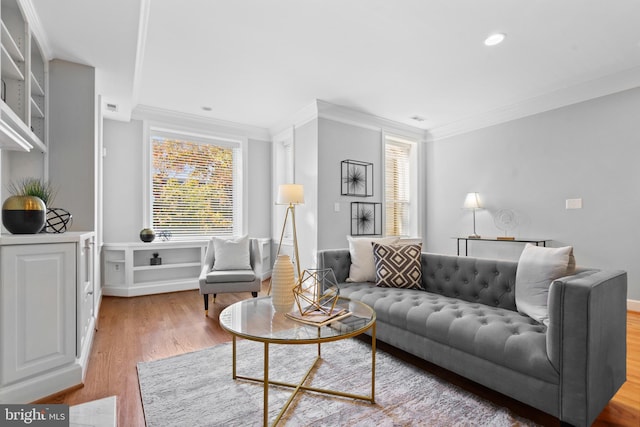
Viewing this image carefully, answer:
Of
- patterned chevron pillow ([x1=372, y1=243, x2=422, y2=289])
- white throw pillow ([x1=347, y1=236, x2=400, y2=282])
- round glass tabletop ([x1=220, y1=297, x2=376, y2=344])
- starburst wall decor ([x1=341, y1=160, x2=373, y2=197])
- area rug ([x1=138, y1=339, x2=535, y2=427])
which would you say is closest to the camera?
round glass tabletop ([x1=220, y1=297, x2=376, y2=344])

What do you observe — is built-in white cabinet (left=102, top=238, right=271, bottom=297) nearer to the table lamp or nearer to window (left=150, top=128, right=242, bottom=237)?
window (left=150, top=128, right=242, bottom=237)

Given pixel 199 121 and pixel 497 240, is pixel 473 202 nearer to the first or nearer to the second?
pixel 497 240

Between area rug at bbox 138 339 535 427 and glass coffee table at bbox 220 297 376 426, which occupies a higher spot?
glass coffee table at bbox 220 297 376 426

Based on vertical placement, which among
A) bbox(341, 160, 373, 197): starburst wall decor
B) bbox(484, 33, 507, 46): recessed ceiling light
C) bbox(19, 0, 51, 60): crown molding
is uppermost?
bbox(484, 33, 507, 46): recessed ceiling light

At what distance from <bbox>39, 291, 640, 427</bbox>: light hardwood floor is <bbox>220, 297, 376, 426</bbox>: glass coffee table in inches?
25.4

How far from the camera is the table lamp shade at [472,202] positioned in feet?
15.4

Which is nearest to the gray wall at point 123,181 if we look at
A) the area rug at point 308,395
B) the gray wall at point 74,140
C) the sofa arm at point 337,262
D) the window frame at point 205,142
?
the window frame at point 205,142

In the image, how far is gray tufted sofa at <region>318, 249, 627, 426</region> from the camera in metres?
1.42

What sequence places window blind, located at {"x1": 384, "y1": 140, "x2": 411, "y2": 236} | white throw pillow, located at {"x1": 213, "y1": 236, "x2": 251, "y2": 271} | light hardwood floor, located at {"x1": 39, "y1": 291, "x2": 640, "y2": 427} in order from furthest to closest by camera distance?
window blind, located at {"x1": 384, "y1": 140, "x2": 411, "y2": 236}
white throw pillow, located at {"x1": 213, "y1": 236, "x2": 251, "y2": 271}
light hardwood floor, located at {"x1": 39, "y1": 291, "x2": 640, "y2": 427}

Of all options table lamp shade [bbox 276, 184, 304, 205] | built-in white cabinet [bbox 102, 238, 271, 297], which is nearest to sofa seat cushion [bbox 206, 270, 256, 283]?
built-in white cabinet [bbox 102, 238, 271, 297]

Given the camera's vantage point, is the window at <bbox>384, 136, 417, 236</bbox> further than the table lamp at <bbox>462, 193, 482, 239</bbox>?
Yes

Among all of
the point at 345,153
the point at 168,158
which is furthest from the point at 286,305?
the point at 168,158

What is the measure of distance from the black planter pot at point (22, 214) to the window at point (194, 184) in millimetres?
2809

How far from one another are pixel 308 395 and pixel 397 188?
167 inches
